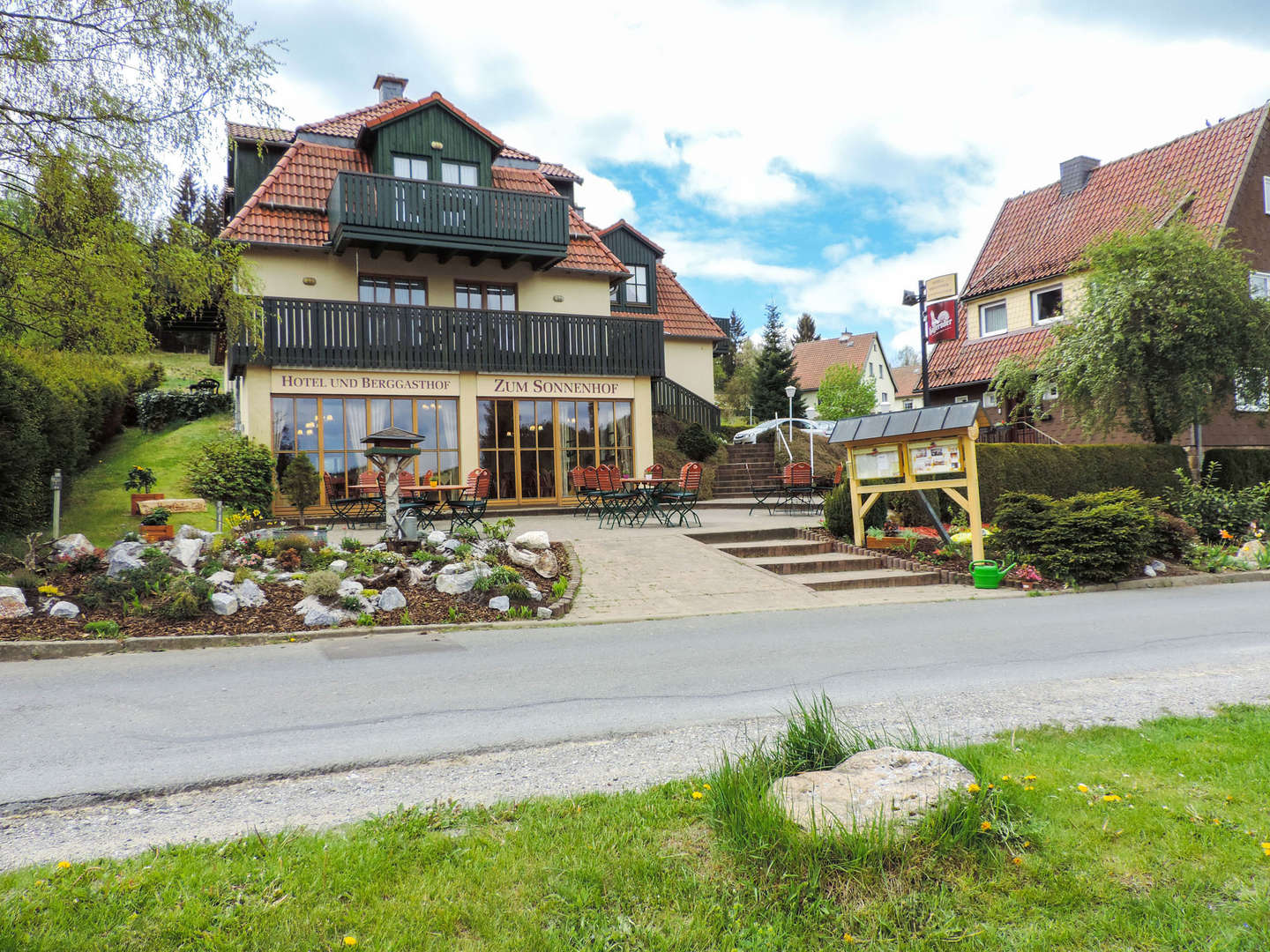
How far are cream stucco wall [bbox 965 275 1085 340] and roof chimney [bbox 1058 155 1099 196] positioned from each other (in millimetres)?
4246

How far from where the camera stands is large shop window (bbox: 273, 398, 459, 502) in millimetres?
17375

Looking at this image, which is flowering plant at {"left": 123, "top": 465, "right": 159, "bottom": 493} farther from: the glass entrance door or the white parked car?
the white parked car

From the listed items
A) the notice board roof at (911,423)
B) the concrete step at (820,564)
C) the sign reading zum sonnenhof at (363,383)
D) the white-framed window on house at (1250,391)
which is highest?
the sign reading zum sonnenhof at (363,383)

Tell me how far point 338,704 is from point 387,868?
3.10 metres

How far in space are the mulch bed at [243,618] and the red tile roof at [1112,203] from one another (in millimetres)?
19620

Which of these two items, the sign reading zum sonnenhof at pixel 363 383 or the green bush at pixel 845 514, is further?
the sign reading zum sonnenhof at pixel 363 383

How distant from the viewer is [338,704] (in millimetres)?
5902

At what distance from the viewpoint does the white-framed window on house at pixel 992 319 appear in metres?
26.6

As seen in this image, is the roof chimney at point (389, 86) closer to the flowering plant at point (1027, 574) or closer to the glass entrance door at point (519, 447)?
the glass entrance door at point (519, 447)

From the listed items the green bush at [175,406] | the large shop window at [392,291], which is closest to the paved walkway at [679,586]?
the large shop window at [392,291]

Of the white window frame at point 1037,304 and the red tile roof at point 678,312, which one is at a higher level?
the red tile roof at point 678,312

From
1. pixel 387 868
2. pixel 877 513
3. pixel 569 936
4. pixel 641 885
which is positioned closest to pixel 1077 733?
pixel 641 885

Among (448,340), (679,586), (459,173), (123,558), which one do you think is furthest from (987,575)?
(459,173)

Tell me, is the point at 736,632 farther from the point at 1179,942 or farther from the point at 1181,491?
the point at 1181,491
